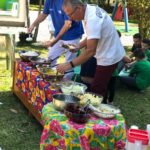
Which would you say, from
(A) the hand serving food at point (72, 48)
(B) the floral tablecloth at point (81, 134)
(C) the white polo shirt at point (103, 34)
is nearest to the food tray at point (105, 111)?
(B) the floral tablecloth at point (81, 134)

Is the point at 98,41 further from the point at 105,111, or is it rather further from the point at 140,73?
the point at 140,73

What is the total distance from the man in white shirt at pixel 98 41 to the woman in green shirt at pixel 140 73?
232 centimetres

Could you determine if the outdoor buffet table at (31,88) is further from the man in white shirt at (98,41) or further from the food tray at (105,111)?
the food tray at (105,111)

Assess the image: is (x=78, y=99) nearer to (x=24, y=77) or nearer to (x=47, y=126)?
(x=47, y=126)

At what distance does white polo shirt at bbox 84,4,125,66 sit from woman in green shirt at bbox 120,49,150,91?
234 centimetres

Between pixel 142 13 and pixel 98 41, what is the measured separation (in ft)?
23.7

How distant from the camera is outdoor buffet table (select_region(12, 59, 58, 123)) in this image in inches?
168

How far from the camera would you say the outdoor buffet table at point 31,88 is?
426cm

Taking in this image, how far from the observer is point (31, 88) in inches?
186

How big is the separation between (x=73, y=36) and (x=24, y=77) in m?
0.88

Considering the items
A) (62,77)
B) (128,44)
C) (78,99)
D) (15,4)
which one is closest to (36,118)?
(62,77)

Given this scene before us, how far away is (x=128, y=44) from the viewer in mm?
11984

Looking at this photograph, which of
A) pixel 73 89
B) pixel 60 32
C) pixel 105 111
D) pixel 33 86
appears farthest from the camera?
pixel 60 32

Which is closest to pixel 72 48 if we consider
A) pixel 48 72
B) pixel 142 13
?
pixel 48 72
